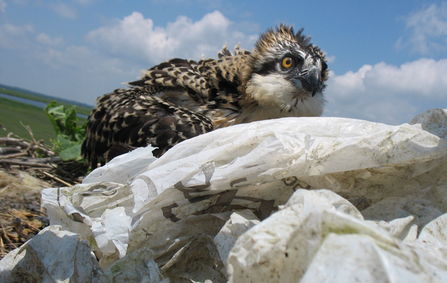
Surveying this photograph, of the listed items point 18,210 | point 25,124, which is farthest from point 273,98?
point 25,124

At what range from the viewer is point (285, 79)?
2.54m

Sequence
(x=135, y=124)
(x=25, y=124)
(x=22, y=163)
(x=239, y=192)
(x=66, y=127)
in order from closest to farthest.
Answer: (x=239, y=192) → (x=135, y=124) → (x=22, y=163) → (x=66, y=127) → (x=25, y=124)

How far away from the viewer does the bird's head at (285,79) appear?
2.44 m

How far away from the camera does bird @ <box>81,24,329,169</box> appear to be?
235 cm

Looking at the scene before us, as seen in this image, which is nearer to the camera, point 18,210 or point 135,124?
point 18,210

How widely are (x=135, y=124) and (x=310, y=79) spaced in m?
1.44

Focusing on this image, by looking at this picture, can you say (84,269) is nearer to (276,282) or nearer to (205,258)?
(205,258)

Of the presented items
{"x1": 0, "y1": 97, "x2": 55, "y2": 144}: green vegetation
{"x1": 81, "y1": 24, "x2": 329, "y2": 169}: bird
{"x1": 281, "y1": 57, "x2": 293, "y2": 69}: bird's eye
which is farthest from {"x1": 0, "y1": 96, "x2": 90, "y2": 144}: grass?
{"x1": 281, "y1": 57, "x2": 293, "y2": 69}: bird's eye

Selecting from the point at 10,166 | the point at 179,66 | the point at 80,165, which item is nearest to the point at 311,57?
the point at 179,66

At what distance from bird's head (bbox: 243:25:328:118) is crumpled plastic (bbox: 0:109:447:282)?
110 cm

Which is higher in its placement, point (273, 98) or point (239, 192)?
point (273, 98)

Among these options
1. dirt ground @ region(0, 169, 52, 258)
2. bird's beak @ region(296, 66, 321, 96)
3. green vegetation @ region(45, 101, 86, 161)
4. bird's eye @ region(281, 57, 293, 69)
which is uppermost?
bird's eye @ region(281, 57, 293, 69)

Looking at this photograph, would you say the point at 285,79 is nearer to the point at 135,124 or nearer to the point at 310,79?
the point at 310,79

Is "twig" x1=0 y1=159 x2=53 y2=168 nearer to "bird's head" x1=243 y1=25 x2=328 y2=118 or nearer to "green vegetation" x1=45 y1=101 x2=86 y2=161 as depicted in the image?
"green vegetation" x1=45 y1=101 x2=86 y2=161
